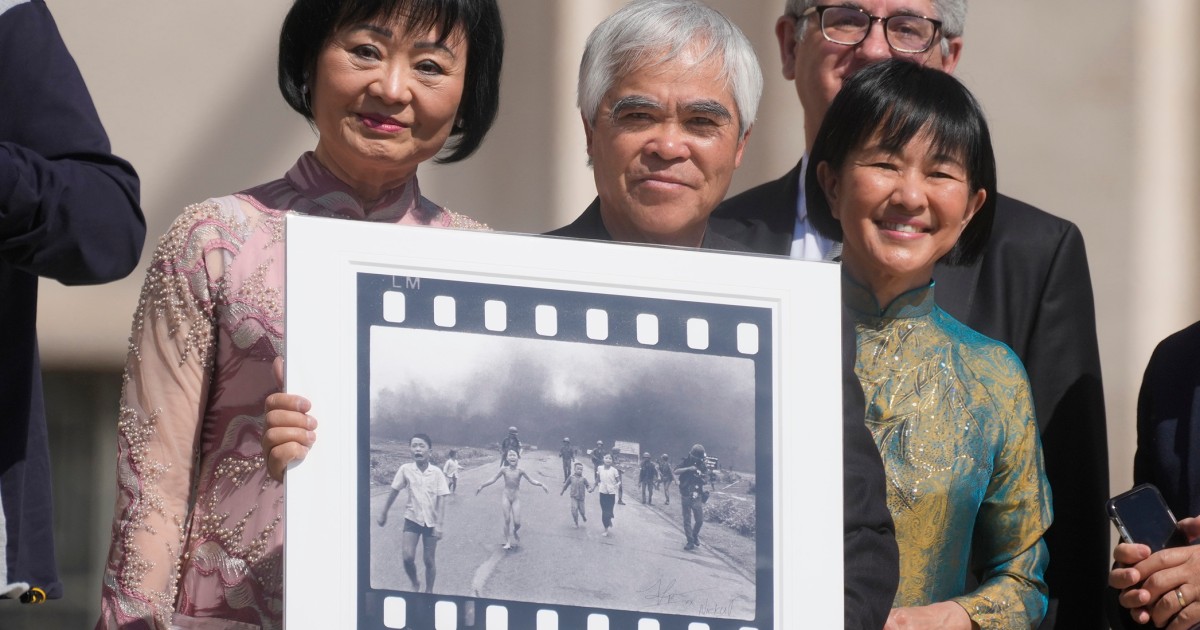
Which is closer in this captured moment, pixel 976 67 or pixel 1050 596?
pixel 1050 596

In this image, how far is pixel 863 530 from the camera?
7.74 feet

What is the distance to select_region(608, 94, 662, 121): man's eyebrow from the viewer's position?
107 inches

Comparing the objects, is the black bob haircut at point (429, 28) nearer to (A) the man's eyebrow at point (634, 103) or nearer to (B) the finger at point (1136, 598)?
(A) the man's eyebrow at point (634, 103)

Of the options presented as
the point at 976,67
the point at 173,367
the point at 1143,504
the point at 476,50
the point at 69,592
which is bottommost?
the point at 69,592

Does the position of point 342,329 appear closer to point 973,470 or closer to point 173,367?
point 173,367

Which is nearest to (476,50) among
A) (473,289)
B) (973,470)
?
(473,289)

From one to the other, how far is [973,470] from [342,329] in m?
1.15

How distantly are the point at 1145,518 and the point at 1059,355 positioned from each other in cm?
49

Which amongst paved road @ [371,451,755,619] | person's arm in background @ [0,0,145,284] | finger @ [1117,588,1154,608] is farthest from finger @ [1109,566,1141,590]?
person's arm in background @ [0,0,145,284]

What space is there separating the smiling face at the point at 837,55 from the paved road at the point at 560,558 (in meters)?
1.35

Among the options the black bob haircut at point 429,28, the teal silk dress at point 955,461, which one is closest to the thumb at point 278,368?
the black bob haircut at point 429,28

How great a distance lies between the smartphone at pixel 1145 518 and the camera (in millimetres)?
2615

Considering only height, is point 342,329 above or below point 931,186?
below

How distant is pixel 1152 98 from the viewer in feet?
16.3
